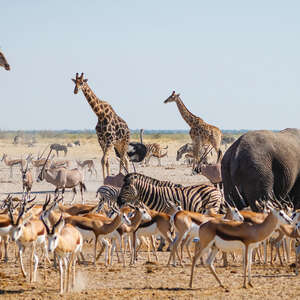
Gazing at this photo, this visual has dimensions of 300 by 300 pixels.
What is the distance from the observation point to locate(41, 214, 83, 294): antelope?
9086mm

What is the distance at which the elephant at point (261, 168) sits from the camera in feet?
44.2

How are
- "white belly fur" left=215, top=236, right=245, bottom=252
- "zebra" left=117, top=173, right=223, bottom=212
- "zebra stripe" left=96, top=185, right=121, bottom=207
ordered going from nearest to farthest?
"white belly fur" left=215, top=236, right=245, bottom=252, "zebra" left=117, top=173, right=223, bottom=212, "zebra stripe" left=96, top=185, right=121, bottom=207

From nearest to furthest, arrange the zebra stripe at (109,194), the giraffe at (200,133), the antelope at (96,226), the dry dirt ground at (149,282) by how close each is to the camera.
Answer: the dry dirt ground at (149,282) → the antelope at (96,226) → the zebra stripe at (109,194) → the giraffe at (200,133)

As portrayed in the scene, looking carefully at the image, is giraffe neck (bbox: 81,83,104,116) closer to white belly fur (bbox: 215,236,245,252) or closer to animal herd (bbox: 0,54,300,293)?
animal herd (bbox: 0,54,300,293)

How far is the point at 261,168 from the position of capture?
531 inches

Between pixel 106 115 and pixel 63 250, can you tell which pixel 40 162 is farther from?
pixel 63 250

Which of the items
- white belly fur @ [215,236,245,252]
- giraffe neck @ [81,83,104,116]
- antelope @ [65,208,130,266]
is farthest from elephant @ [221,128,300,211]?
giraffe neck @ [81,83,104,116]

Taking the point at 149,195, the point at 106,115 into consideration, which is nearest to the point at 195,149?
the point at 106,115

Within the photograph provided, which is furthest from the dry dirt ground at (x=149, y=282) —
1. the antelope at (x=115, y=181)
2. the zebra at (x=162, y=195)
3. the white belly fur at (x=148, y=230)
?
the antelope at (x=115, y=181)

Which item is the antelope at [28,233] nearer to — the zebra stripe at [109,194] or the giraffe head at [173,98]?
the zebra stripe at [109,194]

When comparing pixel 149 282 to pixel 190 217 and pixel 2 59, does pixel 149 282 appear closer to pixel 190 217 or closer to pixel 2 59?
pixel 190 217

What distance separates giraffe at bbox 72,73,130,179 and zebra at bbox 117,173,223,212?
577cm

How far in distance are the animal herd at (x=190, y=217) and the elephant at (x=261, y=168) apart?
0.06 ft

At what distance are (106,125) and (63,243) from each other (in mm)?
11504
